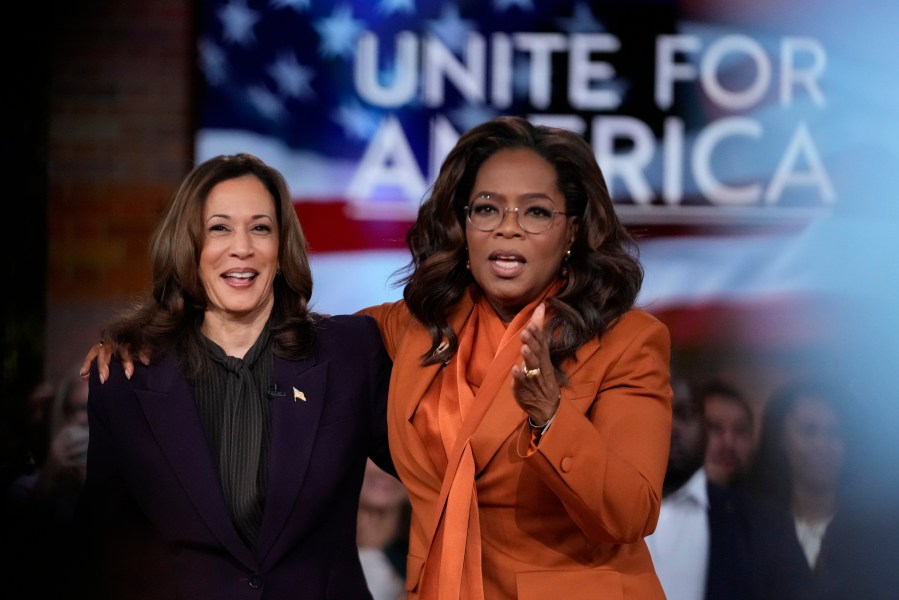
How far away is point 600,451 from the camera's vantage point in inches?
87.0

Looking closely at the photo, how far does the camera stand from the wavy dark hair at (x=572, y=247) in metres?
2.52

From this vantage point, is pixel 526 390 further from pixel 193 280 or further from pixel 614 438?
pixel 193 280

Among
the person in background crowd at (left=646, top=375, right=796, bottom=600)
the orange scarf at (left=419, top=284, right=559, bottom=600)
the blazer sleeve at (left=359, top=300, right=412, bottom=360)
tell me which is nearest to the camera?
the orange scarf at (left=419, top=284, right=559, bottom=600)

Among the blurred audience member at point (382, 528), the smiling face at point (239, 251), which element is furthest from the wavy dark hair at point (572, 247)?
the blurred audience member at point (382, 528)

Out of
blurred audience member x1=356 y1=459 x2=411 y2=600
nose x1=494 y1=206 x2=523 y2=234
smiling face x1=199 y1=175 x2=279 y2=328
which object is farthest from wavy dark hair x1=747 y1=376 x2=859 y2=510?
smiling face x1=199 y1=175 x2=279 y2=328

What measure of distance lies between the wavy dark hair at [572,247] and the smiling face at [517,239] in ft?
0.10

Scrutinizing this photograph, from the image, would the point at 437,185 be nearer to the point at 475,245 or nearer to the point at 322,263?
the point at 475,245

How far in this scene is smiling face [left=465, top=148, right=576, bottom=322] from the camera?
8.40ft

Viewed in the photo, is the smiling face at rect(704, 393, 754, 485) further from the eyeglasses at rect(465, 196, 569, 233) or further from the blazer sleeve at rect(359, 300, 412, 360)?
the eyeglasses at rect(465, 196, 569, 233)

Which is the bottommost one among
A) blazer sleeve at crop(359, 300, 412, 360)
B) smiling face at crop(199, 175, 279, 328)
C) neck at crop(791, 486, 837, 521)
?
neck at crop(791, 486, 837, 521)

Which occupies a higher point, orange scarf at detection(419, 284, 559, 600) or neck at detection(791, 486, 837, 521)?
orange scarf at detection(419, 284, 559, 600)

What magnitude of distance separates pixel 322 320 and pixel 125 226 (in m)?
2.38

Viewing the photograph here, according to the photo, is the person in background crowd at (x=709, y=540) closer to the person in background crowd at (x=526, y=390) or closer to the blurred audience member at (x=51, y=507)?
the person in background crowd at (x=526, y=390)

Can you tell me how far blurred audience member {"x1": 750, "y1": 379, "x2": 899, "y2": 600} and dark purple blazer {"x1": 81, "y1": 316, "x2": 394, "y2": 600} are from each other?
2.60 m
